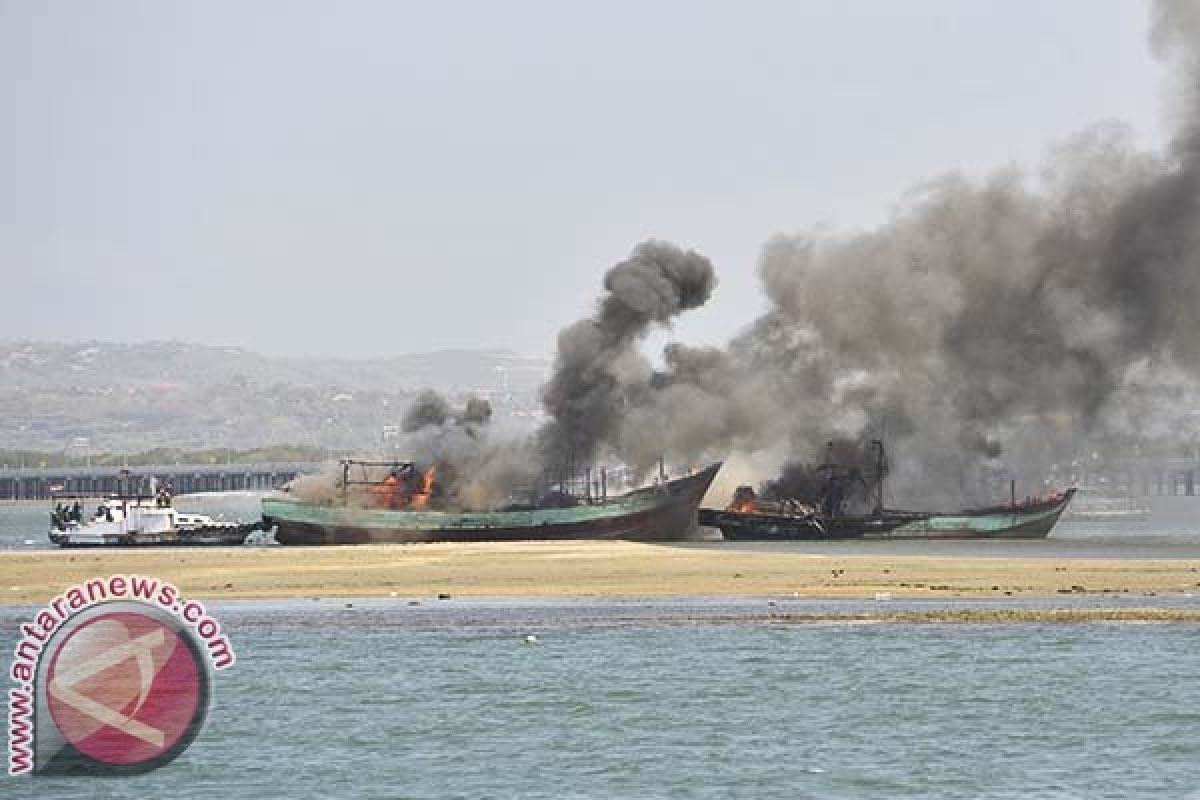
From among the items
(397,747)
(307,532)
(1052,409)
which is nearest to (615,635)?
(397,747)

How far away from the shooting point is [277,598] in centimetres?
7019

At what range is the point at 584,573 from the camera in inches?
3125

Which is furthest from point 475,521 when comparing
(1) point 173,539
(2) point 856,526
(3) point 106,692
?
(3) point 106,692

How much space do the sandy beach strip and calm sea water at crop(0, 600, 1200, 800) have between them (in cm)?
1000

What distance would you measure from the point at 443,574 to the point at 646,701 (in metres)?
32.4

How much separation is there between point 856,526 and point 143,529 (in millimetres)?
34136

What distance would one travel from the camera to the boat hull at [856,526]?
107 metres

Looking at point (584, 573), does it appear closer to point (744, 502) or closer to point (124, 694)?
point (744, 502)

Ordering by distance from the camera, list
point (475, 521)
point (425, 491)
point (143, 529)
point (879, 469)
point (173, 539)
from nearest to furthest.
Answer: point (475, 521) < point (425, 491) < point (173, 539) < point (879, 469) < point (143, 529)

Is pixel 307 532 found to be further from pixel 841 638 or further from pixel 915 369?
pixel 841 638

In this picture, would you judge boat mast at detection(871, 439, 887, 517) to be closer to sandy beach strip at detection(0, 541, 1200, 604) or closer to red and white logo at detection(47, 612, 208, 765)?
sandy beach strip at detection(0, 541, 1200, 604)

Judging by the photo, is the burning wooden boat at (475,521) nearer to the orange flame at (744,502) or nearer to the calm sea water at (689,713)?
the orange flame at (744,502)

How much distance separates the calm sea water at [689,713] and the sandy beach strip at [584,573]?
10.0 m

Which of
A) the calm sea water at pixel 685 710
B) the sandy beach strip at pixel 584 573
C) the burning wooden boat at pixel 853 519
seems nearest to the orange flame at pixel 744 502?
the burning wooden boat at pixel 853 519
